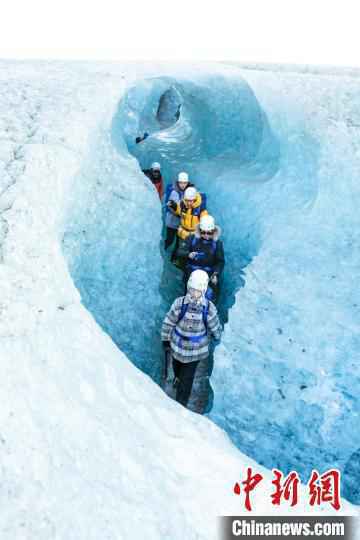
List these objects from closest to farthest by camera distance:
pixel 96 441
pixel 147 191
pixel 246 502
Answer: pixel 96 441
pixel 246 502
pixel 147 191

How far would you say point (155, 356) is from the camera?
4625mm

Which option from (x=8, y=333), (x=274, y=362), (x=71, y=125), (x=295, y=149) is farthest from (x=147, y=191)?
(x=8, y=333)

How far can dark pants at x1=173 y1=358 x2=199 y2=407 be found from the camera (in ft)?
12.5

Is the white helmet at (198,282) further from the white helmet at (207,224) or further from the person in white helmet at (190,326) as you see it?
the white helmet at (207,224)

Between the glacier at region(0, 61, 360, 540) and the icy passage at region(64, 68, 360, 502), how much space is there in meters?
0.02

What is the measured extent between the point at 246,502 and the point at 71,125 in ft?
12.8

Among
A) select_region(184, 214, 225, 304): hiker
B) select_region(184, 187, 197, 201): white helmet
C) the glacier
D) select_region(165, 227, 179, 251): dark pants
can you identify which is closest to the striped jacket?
the glacier

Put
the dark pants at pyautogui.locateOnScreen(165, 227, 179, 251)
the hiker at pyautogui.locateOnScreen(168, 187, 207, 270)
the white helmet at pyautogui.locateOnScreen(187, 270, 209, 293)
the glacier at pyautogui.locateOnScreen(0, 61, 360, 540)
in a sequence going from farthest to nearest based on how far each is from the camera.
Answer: the dark pants at pyautogui.locateOnScreen(165, 227, 179, 251), the hiker at pyautogui.locateOnScreen(168, 187, 207, 270), the white helmet at pyautogui.locateOnScreen(187, 270, 209, 293), the glacier at pyautogui.locateOnScreen(0, 61, 360, 540)

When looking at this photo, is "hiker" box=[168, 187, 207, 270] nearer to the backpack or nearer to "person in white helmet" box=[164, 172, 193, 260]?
"person in white helmet" box=[164, 172, 193, 260]

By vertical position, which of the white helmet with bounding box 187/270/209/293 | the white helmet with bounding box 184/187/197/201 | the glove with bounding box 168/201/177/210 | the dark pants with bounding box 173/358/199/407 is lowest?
the dark pants with bounding box 173/358/199/407

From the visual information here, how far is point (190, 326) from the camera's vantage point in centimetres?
362

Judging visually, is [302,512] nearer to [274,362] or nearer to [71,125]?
[274,362]

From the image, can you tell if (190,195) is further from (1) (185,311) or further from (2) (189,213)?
(1) (185,311)

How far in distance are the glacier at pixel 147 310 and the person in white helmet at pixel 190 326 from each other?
476 millimetres
